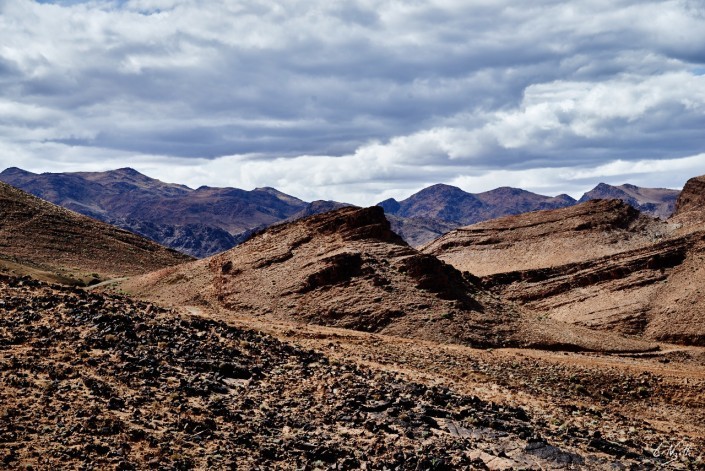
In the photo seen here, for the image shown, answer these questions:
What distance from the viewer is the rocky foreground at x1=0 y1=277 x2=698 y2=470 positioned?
11.0 meters

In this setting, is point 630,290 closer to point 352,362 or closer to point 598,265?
point 598,265

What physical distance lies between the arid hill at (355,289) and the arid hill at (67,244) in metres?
20.0

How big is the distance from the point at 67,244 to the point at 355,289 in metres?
43.6

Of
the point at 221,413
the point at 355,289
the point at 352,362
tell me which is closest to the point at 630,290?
the point at 355,289

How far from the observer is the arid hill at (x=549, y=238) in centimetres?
5509

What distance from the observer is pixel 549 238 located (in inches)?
2335

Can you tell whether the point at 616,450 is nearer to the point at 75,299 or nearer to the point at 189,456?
the point at 189,456

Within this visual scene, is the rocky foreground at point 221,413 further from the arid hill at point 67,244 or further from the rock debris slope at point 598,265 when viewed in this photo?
the arid hill at point 67,244

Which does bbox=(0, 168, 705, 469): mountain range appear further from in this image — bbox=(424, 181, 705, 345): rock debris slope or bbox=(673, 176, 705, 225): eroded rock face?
bbox=(673, 176, 705, 225): eroded rock face

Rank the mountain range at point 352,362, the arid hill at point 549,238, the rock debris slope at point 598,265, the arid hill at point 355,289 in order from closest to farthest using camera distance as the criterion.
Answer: the mountain range at point 352,362 < the arid hill at point 355,289 < the rock debris slope at point 598,265 < the arid hill at point 549,238

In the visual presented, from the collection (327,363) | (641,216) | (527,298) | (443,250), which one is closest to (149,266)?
(443,250)

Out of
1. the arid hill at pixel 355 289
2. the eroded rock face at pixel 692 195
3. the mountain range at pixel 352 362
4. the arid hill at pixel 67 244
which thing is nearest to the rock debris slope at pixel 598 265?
the mountain range at pixel 352 362

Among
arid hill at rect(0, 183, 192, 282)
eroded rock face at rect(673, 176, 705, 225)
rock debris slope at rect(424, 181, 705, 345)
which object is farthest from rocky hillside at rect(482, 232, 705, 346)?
arid hill at rect(0, 183, 192, 282)

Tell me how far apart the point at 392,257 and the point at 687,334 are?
1836 cm
